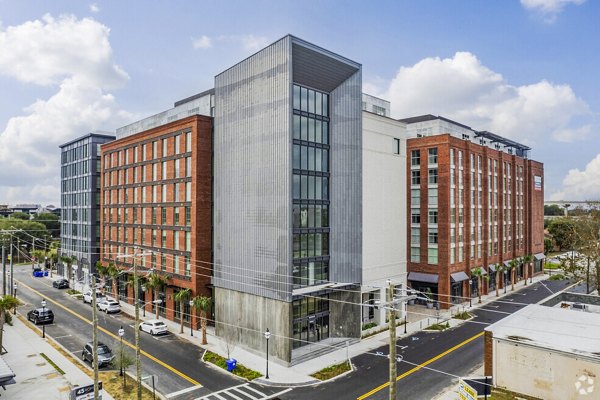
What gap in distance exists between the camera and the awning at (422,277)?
167 feet

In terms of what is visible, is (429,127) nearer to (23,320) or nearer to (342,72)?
(342,72)

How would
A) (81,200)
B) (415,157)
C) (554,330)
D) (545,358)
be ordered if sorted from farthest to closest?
(81,200) → (415,157) → (554,330) → (545,358)

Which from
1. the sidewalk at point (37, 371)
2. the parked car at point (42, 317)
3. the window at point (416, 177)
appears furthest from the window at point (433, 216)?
the parked car at point (42, 317)

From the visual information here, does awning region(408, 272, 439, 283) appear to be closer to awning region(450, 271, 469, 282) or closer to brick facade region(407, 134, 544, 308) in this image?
brick facade region(407, 134, 544, 308)

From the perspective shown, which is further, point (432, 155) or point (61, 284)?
point (61, 284)

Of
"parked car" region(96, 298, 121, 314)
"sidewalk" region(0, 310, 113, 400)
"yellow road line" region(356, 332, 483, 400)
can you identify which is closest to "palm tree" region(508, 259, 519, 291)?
"yellow road line" region(356, 332, 483, 400)

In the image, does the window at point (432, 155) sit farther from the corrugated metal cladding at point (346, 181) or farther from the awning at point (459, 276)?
the corrugated metal cladding at point (346, 181)

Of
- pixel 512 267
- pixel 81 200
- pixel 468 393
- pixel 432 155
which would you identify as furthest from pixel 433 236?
pixel 81 200

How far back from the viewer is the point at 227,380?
28.8m

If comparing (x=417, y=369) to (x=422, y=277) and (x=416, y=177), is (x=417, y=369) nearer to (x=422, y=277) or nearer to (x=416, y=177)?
(x=422, y=277)

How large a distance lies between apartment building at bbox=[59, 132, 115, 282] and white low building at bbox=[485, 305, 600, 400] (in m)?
60.6

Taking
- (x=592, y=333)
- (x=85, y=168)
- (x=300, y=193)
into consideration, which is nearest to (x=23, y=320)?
(x=85, y=168)

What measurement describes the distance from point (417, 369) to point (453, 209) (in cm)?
2746

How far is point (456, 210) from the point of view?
2083 inches
